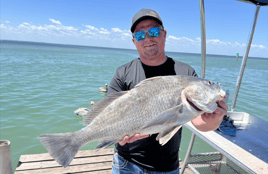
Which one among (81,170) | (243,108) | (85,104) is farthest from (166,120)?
(243,108)

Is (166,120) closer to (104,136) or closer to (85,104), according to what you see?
(104,136)

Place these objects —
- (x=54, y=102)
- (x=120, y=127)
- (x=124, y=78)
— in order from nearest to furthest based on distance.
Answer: (x=120, y=127)
(x=124, y=78)
(x=54, y=102)

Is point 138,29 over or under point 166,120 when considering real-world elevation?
over

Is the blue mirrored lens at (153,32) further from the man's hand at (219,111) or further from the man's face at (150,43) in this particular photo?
the man's hand at (219,111)

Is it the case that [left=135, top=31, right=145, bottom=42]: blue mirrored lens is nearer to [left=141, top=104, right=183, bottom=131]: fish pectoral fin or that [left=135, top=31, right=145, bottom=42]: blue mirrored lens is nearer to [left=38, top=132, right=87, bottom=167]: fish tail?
[left=141, top=104, right=183, bottom=131]: fish pectoral fin

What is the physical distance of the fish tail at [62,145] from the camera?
6.11ft

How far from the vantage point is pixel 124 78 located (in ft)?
7.84

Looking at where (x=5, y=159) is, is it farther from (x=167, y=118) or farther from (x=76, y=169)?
(x=167, y=118)

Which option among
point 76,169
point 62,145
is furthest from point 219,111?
point 76,169

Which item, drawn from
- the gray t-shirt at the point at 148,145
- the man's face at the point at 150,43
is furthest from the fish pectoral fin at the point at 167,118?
the man's face at the point at 150,43

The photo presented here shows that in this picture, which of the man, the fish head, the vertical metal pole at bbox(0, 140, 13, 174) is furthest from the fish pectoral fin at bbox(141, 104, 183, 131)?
the vertical metal pole at bbox(0, 140, 13, 174)

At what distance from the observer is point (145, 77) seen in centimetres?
237

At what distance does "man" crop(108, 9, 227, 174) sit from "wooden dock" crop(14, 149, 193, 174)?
7.86 ft

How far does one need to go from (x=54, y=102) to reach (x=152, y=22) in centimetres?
1219
